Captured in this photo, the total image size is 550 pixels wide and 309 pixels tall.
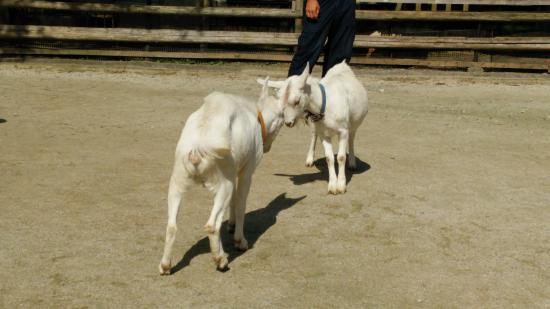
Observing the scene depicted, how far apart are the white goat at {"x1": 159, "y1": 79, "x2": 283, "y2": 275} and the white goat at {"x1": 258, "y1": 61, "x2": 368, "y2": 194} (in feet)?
3.63

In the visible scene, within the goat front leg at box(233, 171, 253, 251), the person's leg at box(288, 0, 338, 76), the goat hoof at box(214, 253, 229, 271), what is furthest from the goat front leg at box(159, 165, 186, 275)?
the person's leg at box(288, 0, 338, 76)

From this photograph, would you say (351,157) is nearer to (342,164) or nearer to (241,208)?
(342,164)

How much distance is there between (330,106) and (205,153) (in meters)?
2.64

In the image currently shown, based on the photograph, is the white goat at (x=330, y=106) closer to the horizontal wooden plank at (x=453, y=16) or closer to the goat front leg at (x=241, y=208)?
the goat front leg at (x=241, y=208)

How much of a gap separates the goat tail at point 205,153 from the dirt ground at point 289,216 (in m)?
0.82

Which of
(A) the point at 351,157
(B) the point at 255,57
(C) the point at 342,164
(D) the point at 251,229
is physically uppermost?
(B) the point at 255,57

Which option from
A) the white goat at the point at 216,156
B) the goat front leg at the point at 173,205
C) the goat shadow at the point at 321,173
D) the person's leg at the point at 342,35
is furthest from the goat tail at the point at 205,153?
the person's leg at the point at 342,35

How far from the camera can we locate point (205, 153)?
4.19 meters

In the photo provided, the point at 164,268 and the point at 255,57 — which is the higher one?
the point at 255,57

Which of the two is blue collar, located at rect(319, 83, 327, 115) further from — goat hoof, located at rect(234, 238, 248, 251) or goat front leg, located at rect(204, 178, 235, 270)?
goat front leg, located at rect(204, 178, 235, 270)

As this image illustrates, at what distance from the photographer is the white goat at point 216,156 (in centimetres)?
422

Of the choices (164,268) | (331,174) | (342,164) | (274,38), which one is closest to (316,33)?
(342,164)

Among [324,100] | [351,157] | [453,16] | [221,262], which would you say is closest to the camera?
[221,262]

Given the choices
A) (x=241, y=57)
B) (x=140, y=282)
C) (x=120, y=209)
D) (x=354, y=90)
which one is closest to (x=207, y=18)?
(x=241, y=57)
